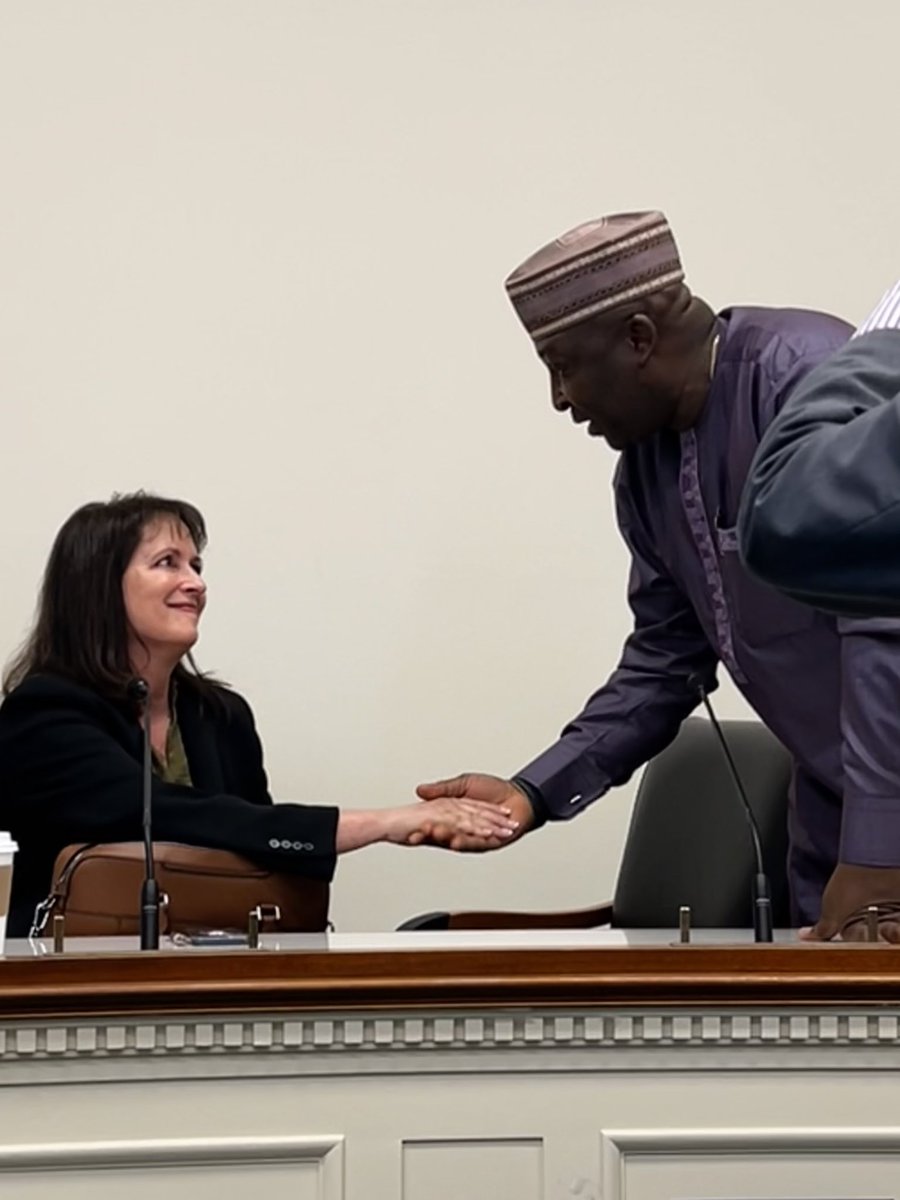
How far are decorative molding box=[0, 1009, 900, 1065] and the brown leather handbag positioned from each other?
608 millimetres

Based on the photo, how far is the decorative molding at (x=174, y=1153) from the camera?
199 cm

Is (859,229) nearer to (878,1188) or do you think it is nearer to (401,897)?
(401,897)

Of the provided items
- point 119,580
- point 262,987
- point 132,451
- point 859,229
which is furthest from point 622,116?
point 262,987

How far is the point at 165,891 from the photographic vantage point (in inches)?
111

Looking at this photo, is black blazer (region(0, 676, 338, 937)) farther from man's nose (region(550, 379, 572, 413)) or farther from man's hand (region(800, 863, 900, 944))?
man's hand (region(800, 863, 900, 944))

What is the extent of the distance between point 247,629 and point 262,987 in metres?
2.32

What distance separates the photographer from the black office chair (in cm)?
333

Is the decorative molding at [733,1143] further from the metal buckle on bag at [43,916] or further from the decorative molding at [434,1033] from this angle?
the metal buckle on bag at [43,916]

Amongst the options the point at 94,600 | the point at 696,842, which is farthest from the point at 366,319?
the point at 696,842

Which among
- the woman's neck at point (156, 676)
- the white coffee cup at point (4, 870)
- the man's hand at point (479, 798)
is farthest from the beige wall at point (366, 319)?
the white coffee cup at point (4, 870)

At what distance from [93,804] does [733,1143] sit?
1.52 metres

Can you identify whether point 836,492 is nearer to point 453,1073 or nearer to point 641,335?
point 453,1073

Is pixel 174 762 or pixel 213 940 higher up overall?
pixel 174 762

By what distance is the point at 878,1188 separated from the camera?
204 centimetres
